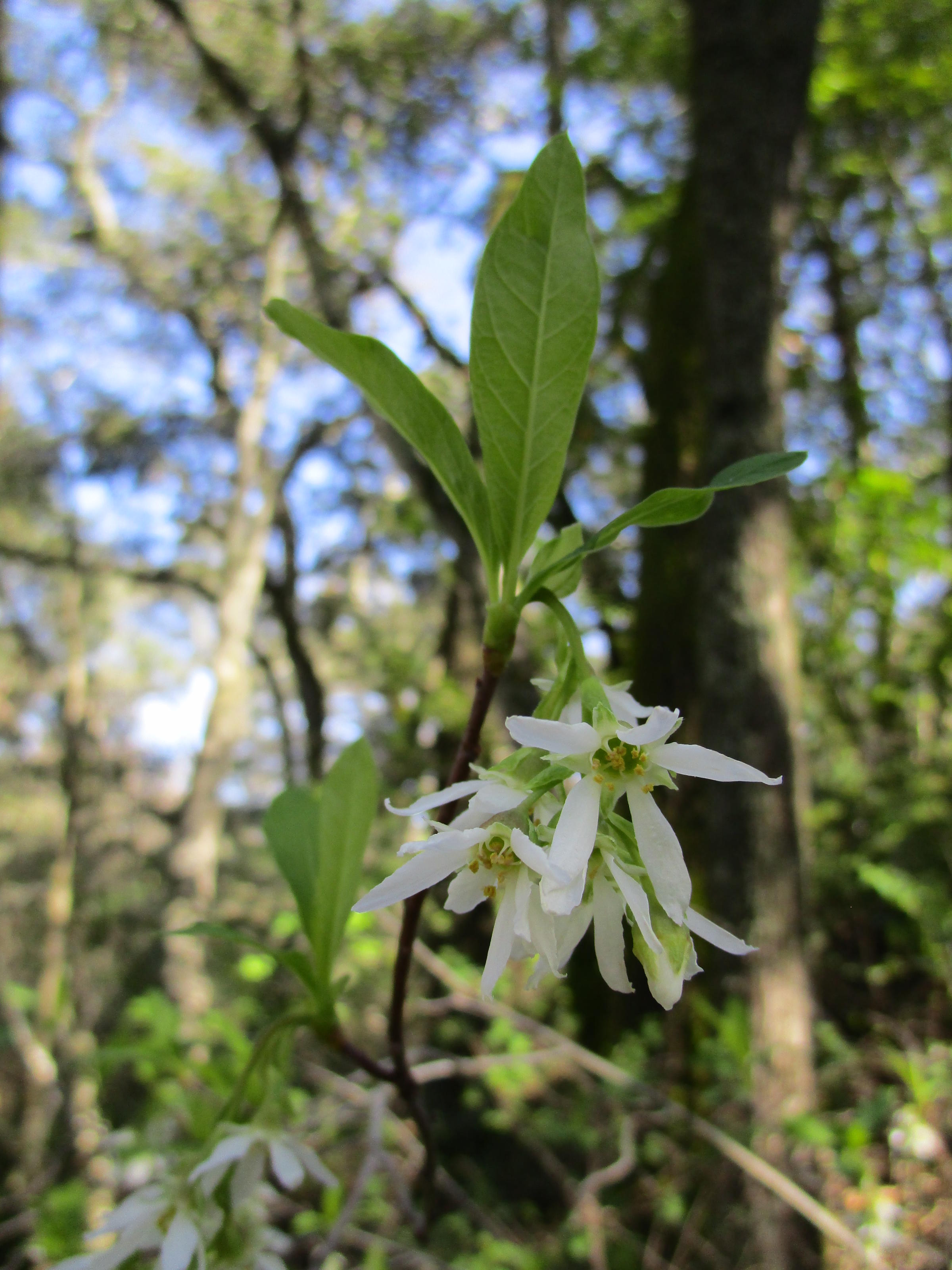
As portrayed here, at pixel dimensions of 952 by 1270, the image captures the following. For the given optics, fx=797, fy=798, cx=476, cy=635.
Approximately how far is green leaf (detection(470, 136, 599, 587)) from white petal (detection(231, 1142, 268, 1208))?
68cm

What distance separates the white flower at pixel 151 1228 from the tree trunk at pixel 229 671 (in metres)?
4.43

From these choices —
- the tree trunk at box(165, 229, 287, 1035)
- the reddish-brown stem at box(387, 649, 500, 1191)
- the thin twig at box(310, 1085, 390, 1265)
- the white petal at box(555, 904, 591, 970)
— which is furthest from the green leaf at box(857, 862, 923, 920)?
the tree trunk at box(165, 229, 287, 1035)

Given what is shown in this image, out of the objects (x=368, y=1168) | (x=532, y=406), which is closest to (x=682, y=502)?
(x=532, y=406)

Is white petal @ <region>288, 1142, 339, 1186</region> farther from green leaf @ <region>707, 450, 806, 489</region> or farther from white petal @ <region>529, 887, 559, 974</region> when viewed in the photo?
green leaf @ <region>707, 450, 806, 489</region>

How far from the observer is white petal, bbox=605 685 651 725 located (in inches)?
27.6

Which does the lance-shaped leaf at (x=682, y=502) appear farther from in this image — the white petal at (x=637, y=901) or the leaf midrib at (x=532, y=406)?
the white petal at (x=637, y=901)

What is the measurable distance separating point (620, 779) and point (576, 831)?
0.26 feet

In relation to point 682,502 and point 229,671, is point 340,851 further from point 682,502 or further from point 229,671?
point 229,671

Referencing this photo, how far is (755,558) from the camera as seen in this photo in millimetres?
2906

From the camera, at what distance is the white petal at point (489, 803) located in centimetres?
59

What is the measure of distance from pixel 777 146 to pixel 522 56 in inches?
179

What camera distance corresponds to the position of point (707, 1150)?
94.8 inches

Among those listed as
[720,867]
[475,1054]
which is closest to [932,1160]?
[720,867]

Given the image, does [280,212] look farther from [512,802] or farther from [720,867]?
[512,802]
